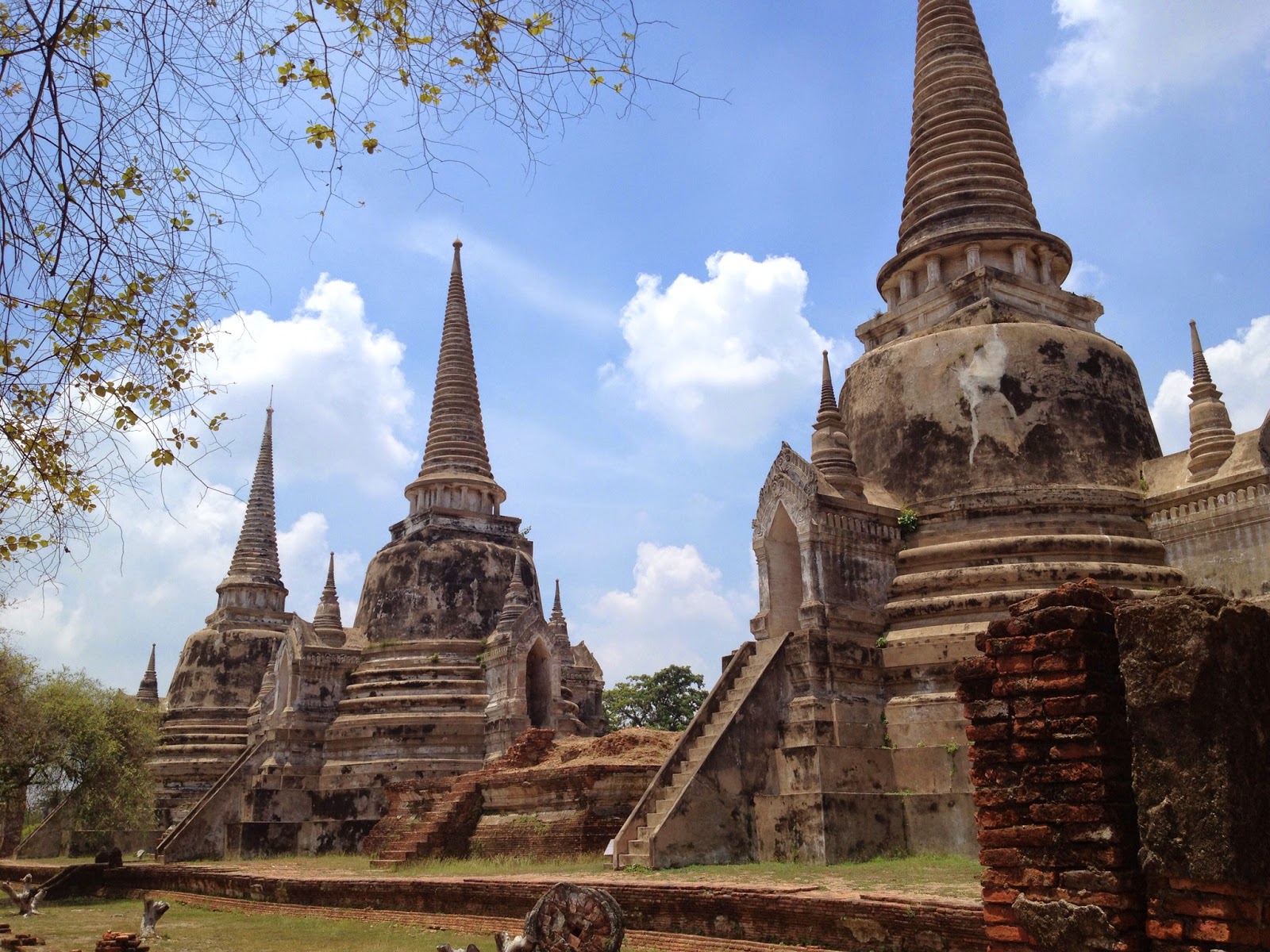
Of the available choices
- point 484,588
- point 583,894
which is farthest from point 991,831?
point 484,588

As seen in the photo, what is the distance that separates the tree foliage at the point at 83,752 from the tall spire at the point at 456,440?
1093 cm

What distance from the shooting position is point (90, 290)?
257 inches

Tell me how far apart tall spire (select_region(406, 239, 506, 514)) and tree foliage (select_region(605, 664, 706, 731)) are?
22347 millimetres

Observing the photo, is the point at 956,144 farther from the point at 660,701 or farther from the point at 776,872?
the point at 660,701

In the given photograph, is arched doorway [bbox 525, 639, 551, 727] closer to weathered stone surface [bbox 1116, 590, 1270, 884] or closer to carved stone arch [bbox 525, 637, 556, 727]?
carved stone arch [bbox 525, 637, 556, 727]

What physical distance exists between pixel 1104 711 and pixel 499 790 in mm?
16363

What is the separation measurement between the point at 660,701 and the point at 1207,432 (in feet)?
125

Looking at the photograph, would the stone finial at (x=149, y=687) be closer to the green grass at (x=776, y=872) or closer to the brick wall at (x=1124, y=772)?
the green grass at (x=776, y=872)

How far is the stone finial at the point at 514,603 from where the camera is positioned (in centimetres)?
2930

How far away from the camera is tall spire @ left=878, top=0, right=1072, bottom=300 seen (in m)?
22.0

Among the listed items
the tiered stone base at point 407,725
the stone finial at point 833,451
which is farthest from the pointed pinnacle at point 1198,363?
the tiered stone base at point 407,725

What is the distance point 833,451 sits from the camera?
19.6 m

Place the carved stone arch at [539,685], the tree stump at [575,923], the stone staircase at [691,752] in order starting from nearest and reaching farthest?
the tree stump at [575,923] → the stone staircase at [691,752] → the carved stone arch at [539,685]

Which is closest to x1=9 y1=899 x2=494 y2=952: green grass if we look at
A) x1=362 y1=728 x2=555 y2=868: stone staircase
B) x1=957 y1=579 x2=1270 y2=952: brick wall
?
x1=362 y1=728 x2=555 y2=868: stone staircase
